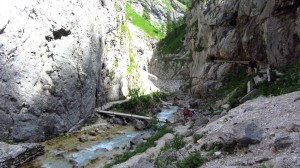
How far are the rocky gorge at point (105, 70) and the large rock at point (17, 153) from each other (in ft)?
0.45

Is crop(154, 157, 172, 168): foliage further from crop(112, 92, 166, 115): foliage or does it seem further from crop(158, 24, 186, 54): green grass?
crop(158, 24, 186, 54): green grass

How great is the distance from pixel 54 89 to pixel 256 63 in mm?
26486

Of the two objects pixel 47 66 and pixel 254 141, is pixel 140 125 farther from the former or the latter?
pixel 254 141

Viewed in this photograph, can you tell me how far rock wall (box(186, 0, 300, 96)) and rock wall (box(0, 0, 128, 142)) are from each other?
19616 mm

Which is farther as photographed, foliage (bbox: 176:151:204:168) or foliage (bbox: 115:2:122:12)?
foliage (bbox: 115:2:122:12)

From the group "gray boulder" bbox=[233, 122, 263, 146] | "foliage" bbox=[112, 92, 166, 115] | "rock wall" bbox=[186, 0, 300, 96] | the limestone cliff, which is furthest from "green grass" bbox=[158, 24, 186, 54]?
"gray boulder" bbox=[233, 122, 263, 146]

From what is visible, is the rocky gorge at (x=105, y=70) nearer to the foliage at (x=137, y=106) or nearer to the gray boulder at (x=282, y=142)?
the gray boulder at (x=282, y=142)

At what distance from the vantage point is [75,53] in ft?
157

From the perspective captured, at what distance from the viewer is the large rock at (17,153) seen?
99.5 feet

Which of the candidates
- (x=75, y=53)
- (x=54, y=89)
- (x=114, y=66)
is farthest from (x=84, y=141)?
(x=114, y=66)

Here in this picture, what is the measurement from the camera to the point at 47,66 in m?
43.0

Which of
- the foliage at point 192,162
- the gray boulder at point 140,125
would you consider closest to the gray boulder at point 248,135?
the foliage at point 192,162

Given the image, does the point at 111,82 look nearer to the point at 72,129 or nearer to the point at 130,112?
the point at 130,112

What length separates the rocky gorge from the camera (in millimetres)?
20703
